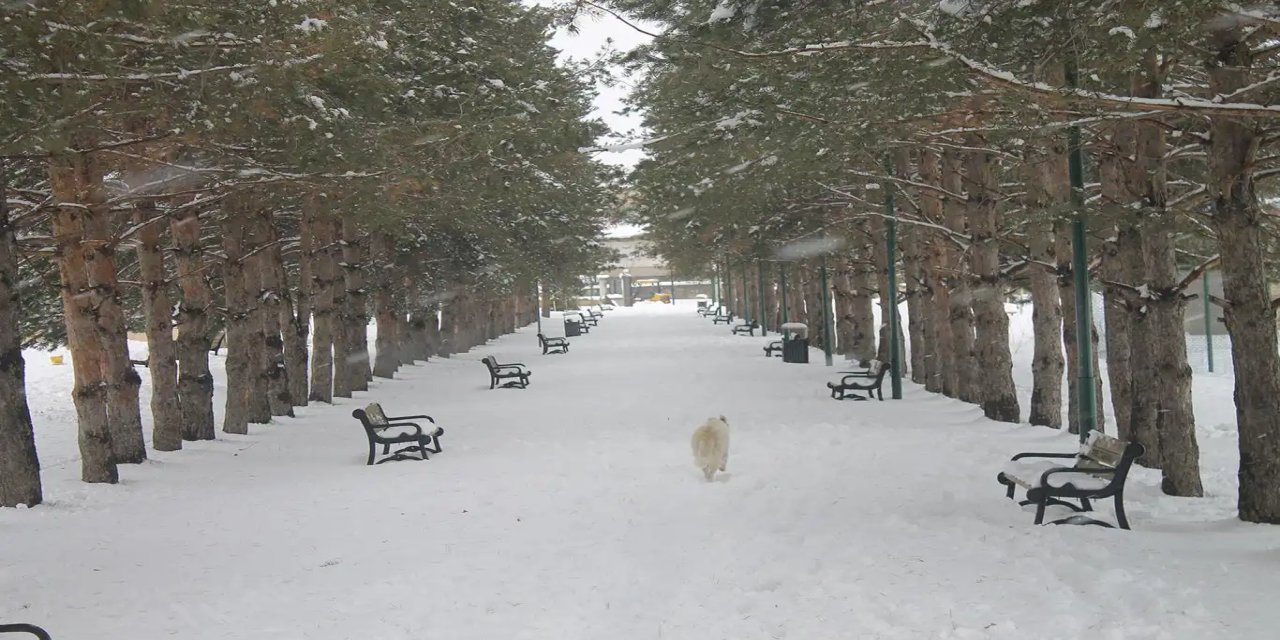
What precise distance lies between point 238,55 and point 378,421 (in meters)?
5.89

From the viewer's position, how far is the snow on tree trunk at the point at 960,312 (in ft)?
59.2

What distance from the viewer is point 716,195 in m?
17.4

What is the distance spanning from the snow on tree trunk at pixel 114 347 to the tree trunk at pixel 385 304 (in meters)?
11.1

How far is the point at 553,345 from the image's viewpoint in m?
39.8

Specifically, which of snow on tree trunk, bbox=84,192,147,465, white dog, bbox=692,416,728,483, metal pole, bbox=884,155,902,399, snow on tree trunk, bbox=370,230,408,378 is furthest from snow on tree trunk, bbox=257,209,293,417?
metal pole, bbox=884,155,902,399

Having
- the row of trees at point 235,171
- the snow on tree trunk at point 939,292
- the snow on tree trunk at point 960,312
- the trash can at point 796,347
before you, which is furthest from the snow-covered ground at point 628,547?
the trash can at point 796,347

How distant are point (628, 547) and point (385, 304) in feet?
66.5

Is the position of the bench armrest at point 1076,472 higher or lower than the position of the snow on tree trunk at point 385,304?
lower

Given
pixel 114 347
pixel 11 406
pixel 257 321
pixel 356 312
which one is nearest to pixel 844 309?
pixel 356 312

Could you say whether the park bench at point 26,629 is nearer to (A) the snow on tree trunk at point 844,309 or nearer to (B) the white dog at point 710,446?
(B) the white dog at point 710,446

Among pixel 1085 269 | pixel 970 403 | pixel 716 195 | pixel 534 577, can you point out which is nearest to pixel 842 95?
pixel 1085 269

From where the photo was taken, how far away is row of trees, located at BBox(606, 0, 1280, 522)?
7645mm

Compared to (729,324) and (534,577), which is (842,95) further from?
(729,324)

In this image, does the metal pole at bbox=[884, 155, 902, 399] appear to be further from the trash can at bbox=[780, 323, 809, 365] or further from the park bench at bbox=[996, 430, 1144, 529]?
the park bench at bbox=[996, 430, 1144, 529]
